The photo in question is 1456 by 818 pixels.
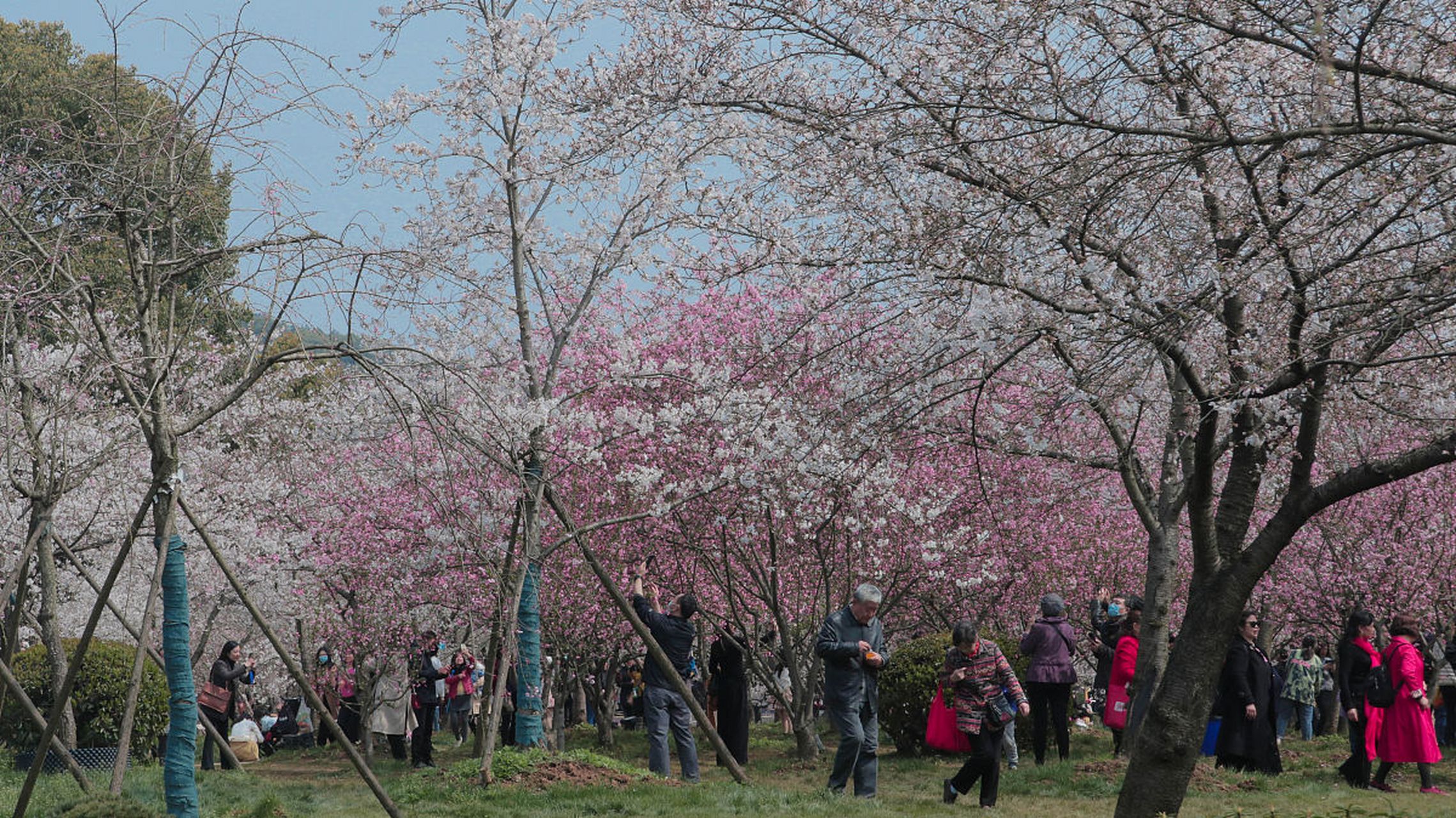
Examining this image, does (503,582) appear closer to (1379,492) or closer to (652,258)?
(652,258)

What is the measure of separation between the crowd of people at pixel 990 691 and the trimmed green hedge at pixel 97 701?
1.77ft

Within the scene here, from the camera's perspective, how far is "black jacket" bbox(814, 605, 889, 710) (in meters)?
9.66

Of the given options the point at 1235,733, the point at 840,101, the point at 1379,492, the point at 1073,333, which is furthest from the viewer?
the point at 1379,492

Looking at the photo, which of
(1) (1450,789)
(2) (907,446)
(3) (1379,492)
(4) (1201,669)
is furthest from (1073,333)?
(3) (1379,492)

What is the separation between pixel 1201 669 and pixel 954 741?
3.78 m

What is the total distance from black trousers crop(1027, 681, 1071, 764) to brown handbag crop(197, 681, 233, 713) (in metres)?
8.62

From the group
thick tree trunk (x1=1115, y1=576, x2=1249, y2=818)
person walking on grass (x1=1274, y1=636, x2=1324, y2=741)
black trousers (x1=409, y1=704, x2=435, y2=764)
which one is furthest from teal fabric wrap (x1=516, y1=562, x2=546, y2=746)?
person walking on grass (x1=1274, y1=636, x2=1324, y2=741)

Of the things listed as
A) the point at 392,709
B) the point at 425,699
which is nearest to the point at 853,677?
the point at 425,699

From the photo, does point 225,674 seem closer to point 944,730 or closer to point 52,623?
point 52,623

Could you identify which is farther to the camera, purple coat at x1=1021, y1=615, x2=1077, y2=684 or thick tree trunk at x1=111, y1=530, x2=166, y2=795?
purple coat at x1=1021, y1=615, x2=1077, y2=684

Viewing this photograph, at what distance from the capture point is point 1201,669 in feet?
22.0

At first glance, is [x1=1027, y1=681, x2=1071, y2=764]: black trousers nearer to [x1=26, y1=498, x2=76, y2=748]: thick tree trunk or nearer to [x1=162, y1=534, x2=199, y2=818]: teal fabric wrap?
[x1=162, y1=534, x2=199, y2=818]: teal fabric wrap

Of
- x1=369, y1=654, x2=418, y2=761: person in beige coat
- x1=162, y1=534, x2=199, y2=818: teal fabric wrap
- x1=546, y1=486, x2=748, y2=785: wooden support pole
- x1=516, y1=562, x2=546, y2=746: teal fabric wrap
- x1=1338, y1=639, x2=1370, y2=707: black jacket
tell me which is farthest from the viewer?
Answer: x1=369, y1=654, x2=418, y2=761: person in beige coat

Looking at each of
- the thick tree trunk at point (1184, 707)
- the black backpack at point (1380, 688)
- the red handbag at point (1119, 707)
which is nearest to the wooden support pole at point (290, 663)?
the thick tree trunk at point (1184, 707)
